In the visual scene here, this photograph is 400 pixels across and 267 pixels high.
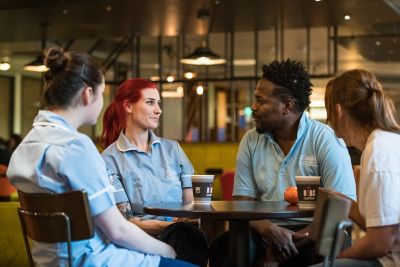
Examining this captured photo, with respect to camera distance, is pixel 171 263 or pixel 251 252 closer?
pixel 171 263

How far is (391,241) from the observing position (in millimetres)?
2316

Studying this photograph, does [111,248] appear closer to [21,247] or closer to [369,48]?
[21,247]

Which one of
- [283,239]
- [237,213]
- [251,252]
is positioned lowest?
[251,252]

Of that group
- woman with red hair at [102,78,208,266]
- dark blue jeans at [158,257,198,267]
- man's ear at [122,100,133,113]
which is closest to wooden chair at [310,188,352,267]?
dark blue jeans at [158,257,198,267]

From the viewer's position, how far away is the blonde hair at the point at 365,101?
2.45 meters

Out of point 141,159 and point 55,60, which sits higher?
point 55,60

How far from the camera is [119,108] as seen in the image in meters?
3.52

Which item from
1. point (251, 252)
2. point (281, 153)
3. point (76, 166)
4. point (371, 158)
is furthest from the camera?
point (281, 153)

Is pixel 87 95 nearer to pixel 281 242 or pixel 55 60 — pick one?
pixel 55 60

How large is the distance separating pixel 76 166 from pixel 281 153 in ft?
4.49

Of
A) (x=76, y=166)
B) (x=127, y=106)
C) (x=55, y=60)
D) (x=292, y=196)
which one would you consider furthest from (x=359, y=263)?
(x=127, y=106)

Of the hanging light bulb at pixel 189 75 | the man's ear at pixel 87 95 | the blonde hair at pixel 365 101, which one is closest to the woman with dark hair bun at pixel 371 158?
the blonde hair at pixel 365 101

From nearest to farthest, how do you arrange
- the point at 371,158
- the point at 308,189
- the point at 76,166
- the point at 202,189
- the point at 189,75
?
the point at 76,166, the point at 371,158, the point at 308,189, the point at 202,189, the point at 189,75

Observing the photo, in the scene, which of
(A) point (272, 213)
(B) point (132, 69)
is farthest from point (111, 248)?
(B) point (132, 69)
